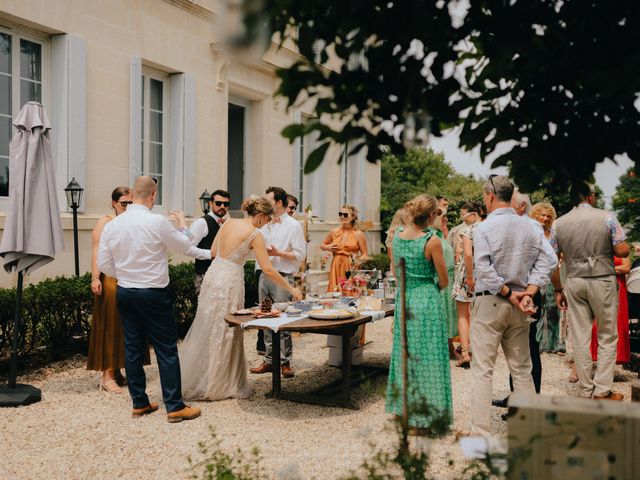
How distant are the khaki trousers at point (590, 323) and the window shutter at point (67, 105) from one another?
655 cm

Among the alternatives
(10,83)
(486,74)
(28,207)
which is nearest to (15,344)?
(28,207)

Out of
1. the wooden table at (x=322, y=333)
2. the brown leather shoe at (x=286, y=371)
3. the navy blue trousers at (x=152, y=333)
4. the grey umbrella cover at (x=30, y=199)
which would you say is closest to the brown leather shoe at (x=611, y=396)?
the wooden table at (x=322, y=333)

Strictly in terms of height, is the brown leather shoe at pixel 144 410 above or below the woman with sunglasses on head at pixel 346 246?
below

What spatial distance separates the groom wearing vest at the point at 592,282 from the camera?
18.7 ft

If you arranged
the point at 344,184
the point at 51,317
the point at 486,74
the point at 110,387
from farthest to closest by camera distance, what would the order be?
the point at 344,184, the point at 51,317, the point at 110,387, the point at 486,74

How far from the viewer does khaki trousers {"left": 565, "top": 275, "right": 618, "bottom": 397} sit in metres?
5.73

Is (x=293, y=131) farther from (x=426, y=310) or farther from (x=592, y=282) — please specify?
(x=592, y=282)

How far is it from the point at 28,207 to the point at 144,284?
62.8 inches

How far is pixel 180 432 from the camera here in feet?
16.6

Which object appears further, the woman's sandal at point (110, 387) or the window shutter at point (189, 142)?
the window shutter at point (189, 142)

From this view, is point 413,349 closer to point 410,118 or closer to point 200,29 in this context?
point 410,118

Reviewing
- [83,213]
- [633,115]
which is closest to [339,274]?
[83,213]

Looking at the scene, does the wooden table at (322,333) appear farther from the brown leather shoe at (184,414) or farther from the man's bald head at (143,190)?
the man's bald head at (143,190)

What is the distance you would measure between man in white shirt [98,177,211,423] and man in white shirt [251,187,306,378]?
1.80 metres
